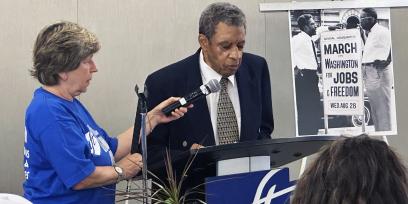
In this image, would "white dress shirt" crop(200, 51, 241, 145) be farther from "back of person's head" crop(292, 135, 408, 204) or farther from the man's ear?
"back of person's head" crop(292, 135, 408, 204)

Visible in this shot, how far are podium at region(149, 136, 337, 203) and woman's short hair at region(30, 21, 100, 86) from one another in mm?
495

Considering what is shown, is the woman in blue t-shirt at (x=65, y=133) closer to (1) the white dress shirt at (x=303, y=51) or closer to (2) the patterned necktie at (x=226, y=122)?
(2) the patterned necktie at (x=226, y=122)

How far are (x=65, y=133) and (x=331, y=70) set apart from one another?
7.88 ft

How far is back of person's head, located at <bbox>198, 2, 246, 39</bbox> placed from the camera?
2812 millimetres

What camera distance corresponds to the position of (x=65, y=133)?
2480 mm

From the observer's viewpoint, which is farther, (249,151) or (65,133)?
(65,133)

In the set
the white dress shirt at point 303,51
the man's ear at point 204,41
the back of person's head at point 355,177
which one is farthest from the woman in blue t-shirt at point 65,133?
the white dress shirt at point 303,51

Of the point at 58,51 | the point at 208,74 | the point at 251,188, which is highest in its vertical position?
the point at 58,51

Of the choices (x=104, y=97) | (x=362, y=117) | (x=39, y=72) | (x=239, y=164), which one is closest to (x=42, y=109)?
(x=39, y=72)

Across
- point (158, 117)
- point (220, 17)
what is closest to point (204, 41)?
point (220, 17)

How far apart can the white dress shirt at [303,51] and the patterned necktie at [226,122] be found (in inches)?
72.2

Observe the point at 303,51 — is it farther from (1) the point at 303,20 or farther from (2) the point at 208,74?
(2) the point at 208,74

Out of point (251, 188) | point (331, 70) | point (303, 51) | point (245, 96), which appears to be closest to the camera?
point (251, 188)

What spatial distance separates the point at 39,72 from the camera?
2.60m
